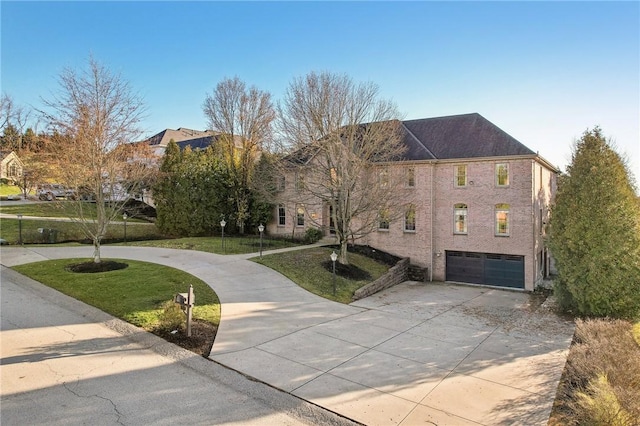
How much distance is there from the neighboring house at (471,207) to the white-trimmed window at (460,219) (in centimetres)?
6

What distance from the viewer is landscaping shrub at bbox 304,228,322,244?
2500 centimetres

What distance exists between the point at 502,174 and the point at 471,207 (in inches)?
96.2

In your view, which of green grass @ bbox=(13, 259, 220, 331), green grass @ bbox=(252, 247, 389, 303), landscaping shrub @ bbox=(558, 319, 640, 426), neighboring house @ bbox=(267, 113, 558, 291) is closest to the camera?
landscaping shrub @ bbox=(558, 319, 640, 426)

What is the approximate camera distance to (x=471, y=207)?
21.2 metres

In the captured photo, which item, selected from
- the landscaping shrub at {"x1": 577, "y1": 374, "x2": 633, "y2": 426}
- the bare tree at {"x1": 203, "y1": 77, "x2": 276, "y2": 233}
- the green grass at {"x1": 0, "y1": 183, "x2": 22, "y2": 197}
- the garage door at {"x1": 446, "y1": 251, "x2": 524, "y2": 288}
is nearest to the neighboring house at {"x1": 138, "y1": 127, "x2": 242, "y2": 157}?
the bare tree at {"x1": 203, "y1": 77, "x2": 276, "y2": 233}

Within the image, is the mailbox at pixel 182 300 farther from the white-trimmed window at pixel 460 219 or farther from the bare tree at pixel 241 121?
the bare tree at pixel 241 121

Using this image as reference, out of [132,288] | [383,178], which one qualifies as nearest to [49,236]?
[132,288]

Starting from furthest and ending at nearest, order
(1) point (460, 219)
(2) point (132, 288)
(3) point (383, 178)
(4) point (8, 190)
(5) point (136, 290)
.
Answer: (4) point (8, 190) < (1) point (460, 219) < (3) point (383, 178) < (2) point (132, 288) < (5) point (136, 290)

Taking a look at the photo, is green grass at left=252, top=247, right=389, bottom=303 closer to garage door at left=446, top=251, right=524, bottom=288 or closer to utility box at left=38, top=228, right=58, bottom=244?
garage door at left=446, top=251, right=524, bottom=288

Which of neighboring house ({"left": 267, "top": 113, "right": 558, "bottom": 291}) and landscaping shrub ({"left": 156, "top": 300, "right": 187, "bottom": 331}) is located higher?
neighboring house ({"left": 267, "top": 113, "right": 558, "bottom": 291})

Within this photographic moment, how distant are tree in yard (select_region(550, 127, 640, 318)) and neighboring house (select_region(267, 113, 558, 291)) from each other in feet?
18.6

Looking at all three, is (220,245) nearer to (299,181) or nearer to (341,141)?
(299,181)

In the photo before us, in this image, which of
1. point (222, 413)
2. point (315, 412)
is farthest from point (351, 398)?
point (222, 413)

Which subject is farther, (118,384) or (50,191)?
(50,191)
